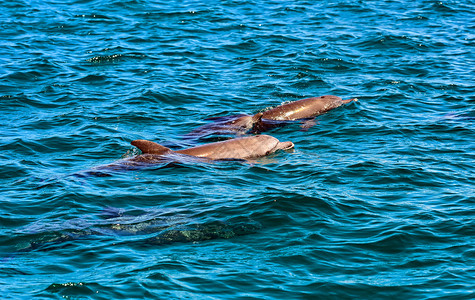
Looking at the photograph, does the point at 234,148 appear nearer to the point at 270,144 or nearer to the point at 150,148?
the point at 270,144

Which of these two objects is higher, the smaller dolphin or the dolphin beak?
the smaller dolphin

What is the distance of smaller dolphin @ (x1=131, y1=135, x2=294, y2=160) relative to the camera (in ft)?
42.3

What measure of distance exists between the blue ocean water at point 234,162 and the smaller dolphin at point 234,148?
396 millimetres

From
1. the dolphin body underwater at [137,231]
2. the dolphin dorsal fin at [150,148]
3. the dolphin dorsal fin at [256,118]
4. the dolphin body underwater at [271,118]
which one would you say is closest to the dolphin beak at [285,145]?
the dolphin body underwater at [271,118]

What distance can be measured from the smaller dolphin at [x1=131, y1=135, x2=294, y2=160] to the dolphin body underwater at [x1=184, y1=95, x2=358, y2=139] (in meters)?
1.15

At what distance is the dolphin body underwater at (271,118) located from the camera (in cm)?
1512

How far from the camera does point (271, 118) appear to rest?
16141mm

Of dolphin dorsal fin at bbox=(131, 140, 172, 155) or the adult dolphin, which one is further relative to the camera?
the adult dolphin

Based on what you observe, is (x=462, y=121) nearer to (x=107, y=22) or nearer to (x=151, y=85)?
(x=151, y=85)

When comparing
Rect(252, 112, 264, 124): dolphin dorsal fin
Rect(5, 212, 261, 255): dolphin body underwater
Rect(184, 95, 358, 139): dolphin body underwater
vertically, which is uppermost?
Rect(5, 212, 261, 255): dolphin body underwater

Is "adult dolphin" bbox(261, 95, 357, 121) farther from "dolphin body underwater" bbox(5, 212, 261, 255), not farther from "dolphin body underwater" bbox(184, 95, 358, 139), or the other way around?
"dolphin body underwater" bbox(5, 212, 261, 255)

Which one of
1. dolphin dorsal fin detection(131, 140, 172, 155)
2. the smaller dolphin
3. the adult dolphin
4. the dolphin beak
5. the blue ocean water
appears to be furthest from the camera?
the adult dolphin

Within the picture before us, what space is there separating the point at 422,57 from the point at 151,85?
348 inches

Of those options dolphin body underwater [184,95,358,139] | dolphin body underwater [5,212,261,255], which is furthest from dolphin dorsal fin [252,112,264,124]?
dolphin body underwater [5,212,261,255]
